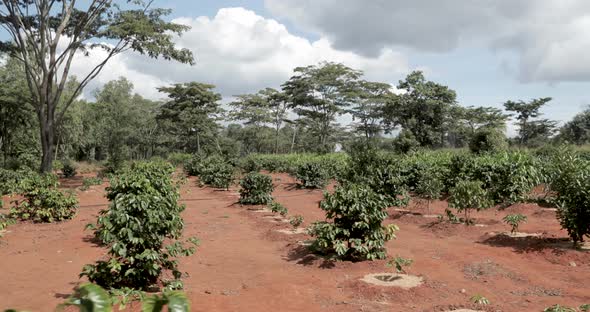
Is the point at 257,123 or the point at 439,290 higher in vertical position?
the point at 257,123

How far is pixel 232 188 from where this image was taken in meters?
19.1

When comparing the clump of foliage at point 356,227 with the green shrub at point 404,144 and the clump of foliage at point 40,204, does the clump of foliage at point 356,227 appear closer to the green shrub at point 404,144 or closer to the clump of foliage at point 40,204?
the clump of foliage at point 40,204

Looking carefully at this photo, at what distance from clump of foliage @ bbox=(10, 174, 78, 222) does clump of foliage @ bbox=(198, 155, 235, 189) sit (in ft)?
28.4

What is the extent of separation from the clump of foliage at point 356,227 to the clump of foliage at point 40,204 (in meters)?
6.61

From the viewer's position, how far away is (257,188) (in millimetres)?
13375

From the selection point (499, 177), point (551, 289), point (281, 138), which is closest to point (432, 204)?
point (499, 177)

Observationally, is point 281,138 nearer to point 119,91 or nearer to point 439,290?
point 119,91

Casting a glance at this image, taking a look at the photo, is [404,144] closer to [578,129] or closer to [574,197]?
[574,197]

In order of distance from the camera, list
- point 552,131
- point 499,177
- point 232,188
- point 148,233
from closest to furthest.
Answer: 1. point 148,233
2. point 499,177
3. point 232,188
4. point 552,131

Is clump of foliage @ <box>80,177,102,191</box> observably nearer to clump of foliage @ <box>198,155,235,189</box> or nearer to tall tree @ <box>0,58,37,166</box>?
clump of foliage @ <box>198,155,235,189</box>

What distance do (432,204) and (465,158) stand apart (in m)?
Result: 2.29

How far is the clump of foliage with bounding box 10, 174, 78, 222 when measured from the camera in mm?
9641

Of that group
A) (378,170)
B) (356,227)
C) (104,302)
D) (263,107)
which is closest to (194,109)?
(263,107)

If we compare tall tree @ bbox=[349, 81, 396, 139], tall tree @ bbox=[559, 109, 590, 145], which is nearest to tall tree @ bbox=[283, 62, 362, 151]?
tall tree @ bbox=[349, 81, 396, 139]
